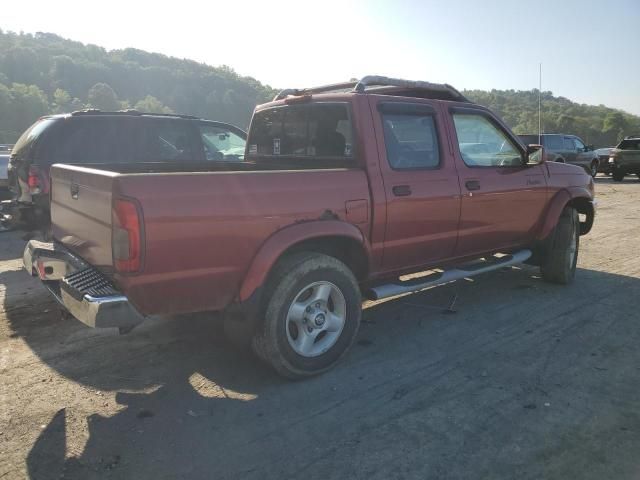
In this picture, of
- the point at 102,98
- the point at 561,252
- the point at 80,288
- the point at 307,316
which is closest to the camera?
the point at 80,288

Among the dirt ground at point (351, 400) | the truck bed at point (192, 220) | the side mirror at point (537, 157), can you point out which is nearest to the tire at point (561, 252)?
the dirt ground at point (351, 400)

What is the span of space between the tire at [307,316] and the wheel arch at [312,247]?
147 mm

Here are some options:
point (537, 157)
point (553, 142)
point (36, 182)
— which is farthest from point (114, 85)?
point (537, 157)

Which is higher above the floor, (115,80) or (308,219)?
(115,80)

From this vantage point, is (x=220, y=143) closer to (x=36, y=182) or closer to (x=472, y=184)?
(x=36, y=182)

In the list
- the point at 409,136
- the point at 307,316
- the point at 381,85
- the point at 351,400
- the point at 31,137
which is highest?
the point at 381,85

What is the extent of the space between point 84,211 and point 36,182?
119 inches

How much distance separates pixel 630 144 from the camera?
67.8 feet

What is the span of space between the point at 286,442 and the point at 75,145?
474 cm

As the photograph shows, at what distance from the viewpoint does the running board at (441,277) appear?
3.97 meters

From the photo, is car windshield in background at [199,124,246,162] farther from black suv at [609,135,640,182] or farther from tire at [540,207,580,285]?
black suv at [609,135,640,182]

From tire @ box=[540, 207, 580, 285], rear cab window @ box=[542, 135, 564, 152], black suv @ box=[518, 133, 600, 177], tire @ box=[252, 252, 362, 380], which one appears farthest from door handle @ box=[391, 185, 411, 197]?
rear cab window @ box=[542, 135, 564, 152]

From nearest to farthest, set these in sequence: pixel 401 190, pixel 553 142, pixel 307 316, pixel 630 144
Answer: pixel 307 316, pixel 401 190, pixel 553 142, pixel 630 144

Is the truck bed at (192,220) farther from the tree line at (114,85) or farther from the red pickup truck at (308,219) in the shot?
the tree line at (114,85)
